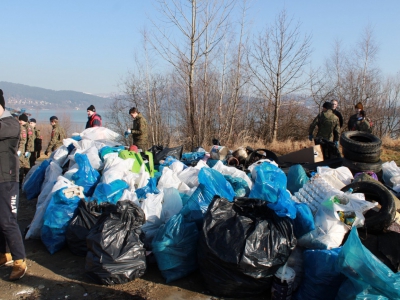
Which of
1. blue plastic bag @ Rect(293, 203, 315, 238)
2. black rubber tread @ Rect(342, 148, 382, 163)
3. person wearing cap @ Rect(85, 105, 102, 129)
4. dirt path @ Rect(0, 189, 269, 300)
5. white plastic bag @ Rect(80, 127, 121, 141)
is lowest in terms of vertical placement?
dirt path @ Rect(0, 189, 269, 300)

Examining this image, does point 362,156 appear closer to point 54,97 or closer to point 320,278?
point 320,278

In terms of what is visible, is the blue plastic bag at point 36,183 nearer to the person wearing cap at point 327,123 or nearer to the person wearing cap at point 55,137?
the person wearing cap at point 55,137

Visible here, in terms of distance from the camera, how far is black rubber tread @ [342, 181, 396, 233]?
354cm

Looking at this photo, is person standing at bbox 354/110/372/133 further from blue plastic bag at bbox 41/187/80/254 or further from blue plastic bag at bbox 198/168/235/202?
blue plastic bag at bbox 41/187/80/254

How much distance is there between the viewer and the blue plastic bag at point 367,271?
7.47 ft

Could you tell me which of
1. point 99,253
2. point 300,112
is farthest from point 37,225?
point 300,112

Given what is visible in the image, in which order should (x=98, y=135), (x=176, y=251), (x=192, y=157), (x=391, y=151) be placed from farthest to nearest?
1. (x=391, y=151)
2. (x=192, y=157)
3. (x=98, y=135)
4. (x=176, y=251)

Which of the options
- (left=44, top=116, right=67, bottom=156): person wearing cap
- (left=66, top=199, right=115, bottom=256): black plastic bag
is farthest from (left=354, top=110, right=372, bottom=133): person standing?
(left=44, top=116, right=67, bottom=156): person wearing cap

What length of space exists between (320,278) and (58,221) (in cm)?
282

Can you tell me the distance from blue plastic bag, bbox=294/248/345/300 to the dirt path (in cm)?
36

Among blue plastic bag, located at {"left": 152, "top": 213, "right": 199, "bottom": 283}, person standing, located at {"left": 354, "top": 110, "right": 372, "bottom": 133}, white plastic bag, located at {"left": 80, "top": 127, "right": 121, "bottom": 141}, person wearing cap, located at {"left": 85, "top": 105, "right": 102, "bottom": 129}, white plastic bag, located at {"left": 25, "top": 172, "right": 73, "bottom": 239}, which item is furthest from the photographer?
person standing, located at {"left": 354, "top": 110, "right": 372, "bottom": 133}

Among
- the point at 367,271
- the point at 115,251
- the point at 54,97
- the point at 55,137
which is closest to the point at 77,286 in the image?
the point at 115,251

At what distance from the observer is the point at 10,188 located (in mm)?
3154

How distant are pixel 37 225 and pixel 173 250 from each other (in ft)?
6.39
